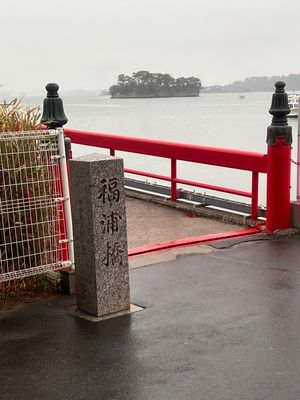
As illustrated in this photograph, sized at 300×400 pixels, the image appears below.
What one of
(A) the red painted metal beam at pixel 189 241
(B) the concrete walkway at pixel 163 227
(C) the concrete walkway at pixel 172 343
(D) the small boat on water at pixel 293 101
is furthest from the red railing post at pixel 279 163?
(C) the concrete walkway at pixel 172 343

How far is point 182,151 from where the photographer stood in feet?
32.5

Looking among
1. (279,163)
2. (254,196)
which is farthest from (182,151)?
(279,163)

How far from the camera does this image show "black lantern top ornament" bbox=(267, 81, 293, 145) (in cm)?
785

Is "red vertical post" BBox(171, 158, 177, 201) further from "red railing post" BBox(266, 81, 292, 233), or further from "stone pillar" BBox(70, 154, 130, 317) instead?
"stone pillar" BBox(70, 154, 130, 317)

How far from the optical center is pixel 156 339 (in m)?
4.90

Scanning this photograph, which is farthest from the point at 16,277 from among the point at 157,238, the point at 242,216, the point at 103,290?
the point at 242,216

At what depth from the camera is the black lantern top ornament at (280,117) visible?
785 cm

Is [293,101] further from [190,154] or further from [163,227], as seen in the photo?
[163,227]

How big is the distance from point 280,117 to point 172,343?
158 inches

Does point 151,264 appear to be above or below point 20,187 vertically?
below

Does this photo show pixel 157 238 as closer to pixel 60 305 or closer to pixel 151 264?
pixel 151 264

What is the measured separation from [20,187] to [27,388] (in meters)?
2.16

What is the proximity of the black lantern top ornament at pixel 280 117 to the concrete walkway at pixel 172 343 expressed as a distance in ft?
6.23

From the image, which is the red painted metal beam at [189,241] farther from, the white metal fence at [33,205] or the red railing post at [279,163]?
the white metal fence at [33,205]
